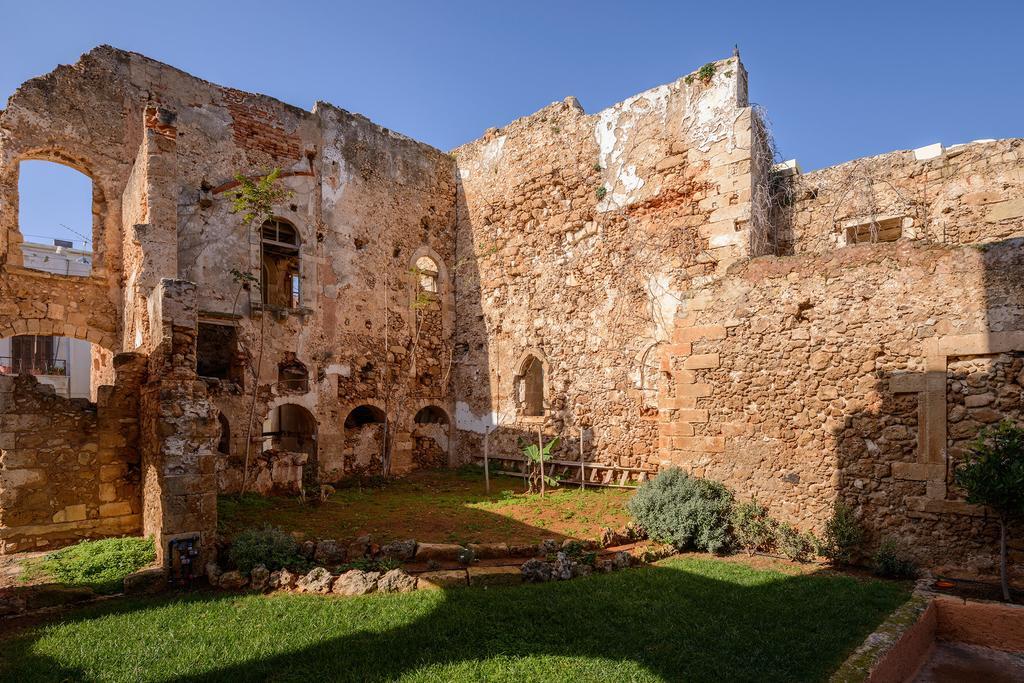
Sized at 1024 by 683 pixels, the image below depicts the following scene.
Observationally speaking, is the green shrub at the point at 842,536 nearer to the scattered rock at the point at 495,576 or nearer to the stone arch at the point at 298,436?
the scattered rock at the point at 495,576

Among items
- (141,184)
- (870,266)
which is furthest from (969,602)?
(141,184)

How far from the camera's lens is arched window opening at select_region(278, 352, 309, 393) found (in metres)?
12.8

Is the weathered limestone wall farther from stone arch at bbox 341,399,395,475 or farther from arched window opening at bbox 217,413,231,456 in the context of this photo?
stone arch at bbox 341,399,395,475

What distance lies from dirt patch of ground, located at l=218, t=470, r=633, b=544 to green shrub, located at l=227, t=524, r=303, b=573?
2.77 feet

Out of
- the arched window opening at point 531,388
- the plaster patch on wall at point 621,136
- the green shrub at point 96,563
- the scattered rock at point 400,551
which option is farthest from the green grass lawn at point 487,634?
the plaster patch on wall at point 621,136

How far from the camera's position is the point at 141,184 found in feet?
35.2

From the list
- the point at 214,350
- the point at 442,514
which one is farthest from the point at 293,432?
the point at 442,514

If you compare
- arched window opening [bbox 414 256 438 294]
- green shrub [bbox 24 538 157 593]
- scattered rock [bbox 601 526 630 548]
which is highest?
arched window opening [bbox 414 256 438 294]

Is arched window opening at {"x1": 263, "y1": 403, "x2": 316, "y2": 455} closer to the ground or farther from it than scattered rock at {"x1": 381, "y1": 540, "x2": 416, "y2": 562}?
farther from it

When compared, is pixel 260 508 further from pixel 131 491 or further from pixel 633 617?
pixel 633 617

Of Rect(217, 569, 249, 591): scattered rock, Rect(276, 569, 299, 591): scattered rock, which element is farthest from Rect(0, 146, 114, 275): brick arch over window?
Rect(276, 569, 299, 591): scattered rock

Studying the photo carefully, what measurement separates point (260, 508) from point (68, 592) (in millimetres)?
4334

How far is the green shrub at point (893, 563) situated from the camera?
6717 millimetres

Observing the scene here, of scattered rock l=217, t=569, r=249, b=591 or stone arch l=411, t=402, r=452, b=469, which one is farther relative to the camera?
stone arch l=411, t=402, r=452, b=469
